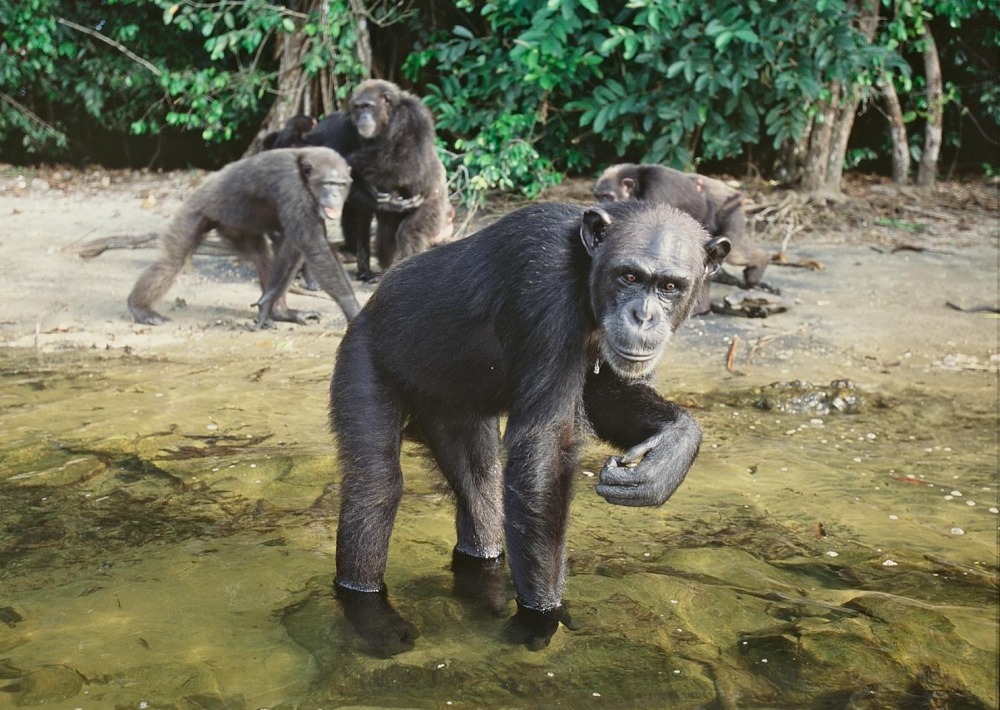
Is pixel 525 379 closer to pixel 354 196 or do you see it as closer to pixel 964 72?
pixel 354 196

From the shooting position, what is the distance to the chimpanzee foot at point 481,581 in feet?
16.1

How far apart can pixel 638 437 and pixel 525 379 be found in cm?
62

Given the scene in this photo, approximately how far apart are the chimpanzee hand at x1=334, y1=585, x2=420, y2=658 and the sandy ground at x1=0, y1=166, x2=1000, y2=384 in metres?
4.72

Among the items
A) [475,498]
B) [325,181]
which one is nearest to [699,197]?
[325,181]

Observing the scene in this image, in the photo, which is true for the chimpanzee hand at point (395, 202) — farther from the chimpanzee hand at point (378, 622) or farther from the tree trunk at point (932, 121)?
the tree trunk at point (932, 121)

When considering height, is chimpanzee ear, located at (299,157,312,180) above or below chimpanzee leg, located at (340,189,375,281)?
above

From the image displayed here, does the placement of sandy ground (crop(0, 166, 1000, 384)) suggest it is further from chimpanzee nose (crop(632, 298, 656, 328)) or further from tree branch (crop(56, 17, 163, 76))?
chimpanzee nose (crop(632, 298, 656, 328))

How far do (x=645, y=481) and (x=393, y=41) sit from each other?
1269 centimetres

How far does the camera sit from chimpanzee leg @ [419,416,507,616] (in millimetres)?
4945

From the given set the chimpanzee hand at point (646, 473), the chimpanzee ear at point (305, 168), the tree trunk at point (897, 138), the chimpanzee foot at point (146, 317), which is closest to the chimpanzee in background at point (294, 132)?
the chimpanzee ear at point (305, 168)

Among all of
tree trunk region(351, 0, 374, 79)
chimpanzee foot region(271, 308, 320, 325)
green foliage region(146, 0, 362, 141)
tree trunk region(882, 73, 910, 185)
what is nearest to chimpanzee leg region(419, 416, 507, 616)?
chimpanzee foot region(271, 308, 320, 325)

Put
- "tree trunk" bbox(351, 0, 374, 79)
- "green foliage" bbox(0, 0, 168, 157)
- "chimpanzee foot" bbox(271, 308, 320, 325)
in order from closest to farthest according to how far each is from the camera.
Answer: "chimpanzee foot" bbox(271, 308, 320, 325), "tree trunk" bbox(351, 0, 374, 79), "green foliage" bbox(0, 0, 168, 157)

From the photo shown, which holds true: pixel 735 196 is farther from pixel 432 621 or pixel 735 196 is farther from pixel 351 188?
pixel 432 621

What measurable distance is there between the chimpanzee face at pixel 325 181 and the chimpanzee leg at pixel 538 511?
6084 mm
